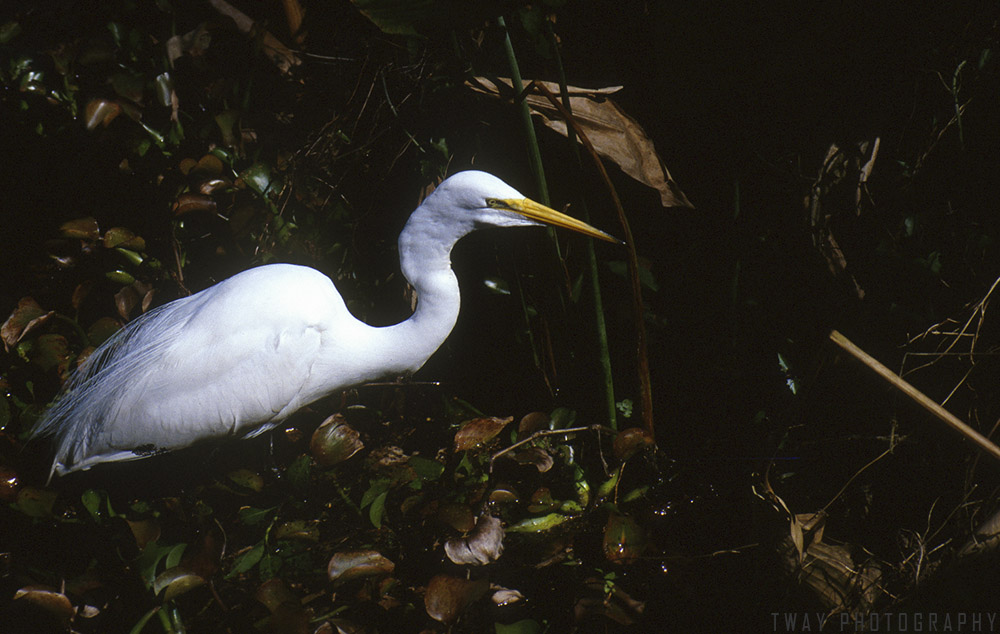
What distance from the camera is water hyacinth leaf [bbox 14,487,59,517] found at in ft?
4.77

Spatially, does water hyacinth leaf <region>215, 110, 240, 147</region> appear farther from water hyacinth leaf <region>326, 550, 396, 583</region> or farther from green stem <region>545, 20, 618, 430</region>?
water hyacinth leaf <region>326, 550, 396, 583</region>

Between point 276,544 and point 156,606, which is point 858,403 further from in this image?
point 156,606

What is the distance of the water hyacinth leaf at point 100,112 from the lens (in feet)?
5.79

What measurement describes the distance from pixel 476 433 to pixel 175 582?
2.40 feet

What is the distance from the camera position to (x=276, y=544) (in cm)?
157

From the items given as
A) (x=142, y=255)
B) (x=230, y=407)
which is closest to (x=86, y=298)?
(x=142, y=255)

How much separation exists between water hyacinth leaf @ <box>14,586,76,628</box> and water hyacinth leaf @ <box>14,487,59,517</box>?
0.28 m

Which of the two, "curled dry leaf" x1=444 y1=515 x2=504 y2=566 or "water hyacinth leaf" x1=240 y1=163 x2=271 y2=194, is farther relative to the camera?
"water hyacinth leaf" x1=240 y1=163 x2=271 y2=194

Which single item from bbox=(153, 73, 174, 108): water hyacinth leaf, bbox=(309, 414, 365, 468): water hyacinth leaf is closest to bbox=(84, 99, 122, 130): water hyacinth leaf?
bbox=(153, 73, 174, 108): water hyacinth leaf

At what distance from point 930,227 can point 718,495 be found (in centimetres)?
99

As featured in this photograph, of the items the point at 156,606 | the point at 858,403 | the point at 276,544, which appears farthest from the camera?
the point at 858,403

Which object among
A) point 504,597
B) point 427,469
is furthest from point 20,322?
point 504,597

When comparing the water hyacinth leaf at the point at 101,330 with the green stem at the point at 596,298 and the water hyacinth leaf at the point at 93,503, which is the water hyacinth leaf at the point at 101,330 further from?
the green stem at the point at 596,298

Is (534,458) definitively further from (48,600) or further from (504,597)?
(48,600)
